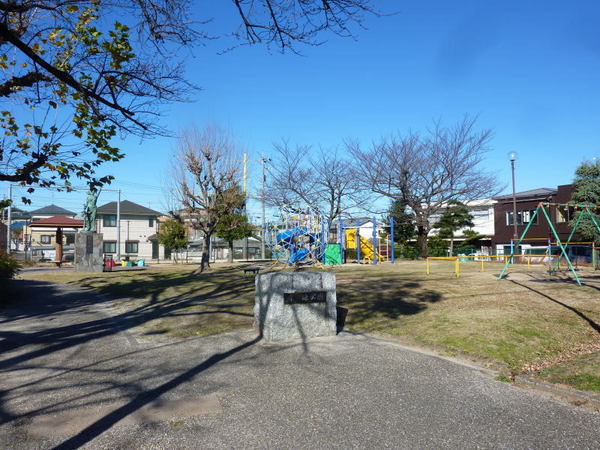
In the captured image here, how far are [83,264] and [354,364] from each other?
20868mm

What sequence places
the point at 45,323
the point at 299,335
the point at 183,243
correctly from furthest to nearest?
the point at 183,243 < the point at 45,323 < the point at 299,335

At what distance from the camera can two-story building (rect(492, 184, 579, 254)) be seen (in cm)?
3292

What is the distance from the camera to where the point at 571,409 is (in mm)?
4176

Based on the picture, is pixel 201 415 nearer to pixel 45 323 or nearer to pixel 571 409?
pixel 571 409

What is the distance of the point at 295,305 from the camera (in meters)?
6.86

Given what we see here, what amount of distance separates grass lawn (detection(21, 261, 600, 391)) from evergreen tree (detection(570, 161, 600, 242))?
17.4 metres

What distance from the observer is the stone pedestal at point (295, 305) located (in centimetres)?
675

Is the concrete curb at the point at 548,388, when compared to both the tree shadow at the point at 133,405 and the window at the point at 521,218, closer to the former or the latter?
the tree shadow at the point at 133,405

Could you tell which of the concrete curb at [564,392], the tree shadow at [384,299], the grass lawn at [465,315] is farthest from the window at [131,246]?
the concrete curb at [564,392]

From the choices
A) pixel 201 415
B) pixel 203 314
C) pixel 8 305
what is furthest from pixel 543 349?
pixel 8 305

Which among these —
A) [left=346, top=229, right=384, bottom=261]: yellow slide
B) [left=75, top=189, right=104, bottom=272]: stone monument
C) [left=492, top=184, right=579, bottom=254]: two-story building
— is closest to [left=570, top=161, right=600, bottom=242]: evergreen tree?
[left=492, top=184, right=579, bottom=254]: two-story building

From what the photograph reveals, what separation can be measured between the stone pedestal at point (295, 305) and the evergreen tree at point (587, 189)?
26.0 meters

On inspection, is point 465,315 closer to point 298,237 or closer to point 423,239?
point 298,237

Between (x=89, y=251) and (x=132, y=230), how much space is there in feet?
95.2
